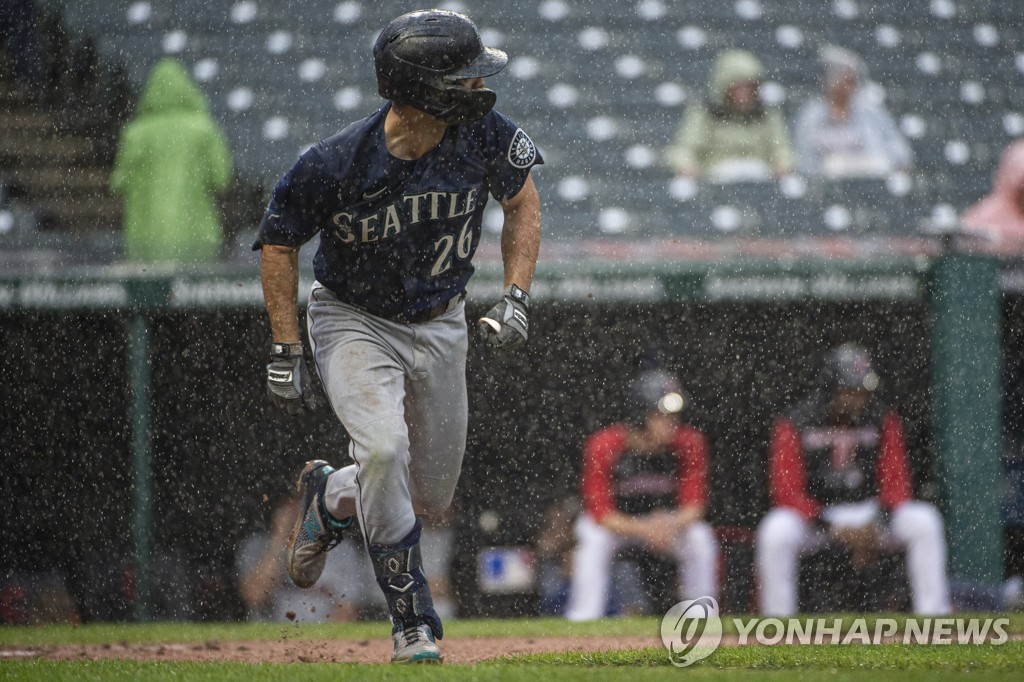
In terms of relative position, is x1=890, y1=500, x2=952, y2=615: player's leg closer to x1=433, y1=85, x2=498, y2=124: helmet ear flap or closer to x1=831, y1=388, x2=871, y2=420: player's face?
x1=831, y1=388, x2=871, y2=420: player's face

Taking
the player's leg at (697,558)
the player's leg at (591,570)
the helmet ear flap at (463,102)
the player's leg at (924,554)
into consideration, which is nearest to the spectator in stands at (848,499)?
the player's leg at (924,554)

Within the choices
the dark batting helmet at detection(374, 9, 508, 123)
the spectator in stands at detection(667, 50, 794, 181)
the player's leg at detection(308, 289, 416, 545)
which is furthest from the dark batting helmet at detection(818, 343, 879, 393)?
the dark batting helmet at detection(374, 9, 508, 123)

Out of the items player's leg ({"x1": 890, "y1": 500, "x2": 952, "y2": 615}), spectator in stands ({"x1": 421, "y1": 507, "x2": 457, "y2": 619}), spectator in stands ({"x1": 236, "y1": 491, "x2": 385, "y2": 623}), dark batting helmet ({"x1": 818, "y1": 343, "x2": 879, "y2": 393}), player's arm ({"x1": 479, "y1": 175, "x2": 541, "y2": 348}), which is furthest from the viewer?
spectator in stands ({"x1": 421, "y1": 507, "x2": 457, "y2": 619})

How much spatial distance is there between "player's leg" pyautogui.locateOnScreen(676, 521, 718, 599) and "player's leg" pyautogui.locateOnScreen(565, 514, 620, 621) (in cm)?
34

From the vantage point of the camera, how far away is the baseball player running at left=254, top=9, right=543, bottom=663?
3887 mm

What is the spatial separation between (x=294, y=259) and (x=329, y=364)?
309mm

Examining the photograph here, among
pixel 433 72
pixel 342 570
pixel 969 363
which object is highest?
pixel 433 72

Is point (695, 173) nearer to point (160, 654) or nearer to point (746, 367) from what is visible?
point (746, 367)

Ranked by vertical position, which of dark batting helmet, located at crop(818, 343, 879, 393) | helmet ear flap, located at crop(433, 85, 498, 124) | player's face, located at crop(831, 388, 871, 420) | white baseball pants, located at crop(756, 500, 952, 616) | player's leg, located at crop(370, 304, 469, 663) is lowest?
white baseball pants, located at crop(756, 500, 952, 616)

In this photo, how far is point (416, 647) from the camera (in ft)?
12.6

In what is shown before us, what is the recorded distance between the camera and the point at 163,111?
7.68 meters

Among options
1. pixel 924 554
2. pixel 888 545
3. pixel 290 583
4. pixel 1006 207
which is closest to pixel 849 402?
pixel 888 545

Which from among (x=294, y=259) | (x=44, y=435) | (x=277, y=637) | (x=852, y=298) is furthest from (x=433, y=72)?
(x=44, y=435)

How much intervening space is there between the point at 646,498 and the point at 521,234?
3.15 metres
